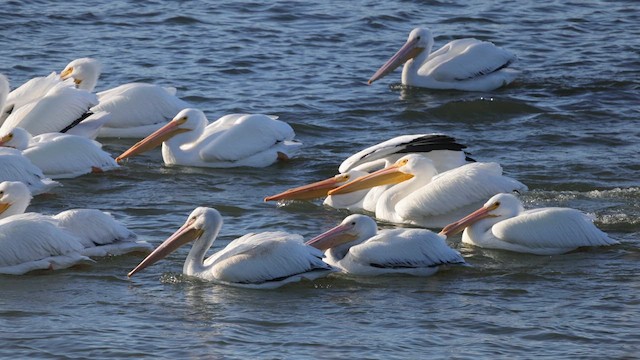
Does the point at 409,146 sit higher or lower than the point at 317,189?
higher

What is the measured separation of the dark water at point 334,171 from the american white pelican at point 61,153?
0.39ft

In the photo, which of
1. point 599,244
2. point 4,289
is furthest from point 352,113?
point 4,289

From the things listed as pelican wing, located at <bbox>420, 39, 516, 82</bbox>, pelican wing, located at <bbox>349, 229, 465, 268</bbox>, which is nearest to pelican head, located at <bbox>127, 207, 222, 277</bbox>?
pelican wing, located at <bbox>349, 229, 465, 268</bbox>

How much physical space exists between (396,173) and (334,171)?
1029 millimetres

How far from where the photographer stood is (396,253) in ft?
23.3

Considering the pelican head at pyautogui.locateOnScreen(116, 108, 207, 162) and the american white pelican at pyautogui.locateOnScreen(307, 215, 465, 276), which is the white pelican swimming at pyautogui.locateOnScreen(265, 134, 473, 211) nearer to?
the pelican head at pyautogui.locateOnScreen(116, 108, 207, 162)

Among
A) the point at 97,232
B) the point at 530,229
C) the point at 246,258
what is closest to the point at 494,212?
the point at 530,229

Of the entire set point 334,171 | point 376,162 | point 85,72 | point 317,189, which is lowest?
point 334,171

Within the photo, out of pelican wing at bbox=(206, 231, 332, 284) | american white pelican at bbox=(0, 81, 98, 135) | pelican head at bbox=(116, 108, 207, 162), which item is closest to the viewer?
pelican wing at bbox=(206, 231, 332, 284)

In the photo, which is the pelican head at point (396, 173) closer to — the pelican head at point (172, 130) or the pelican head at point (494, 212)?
the pelican head at point (494, 212)

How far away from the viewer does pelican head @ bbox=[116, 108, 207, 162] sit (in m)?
9.70

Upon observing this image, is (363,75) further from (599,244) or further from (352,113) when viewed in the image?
(599,244)

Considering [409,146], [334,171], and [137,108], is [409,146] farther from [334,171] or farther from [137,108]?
[137,108]

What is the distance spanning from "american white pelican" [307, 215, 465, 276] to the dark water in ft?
0.24
